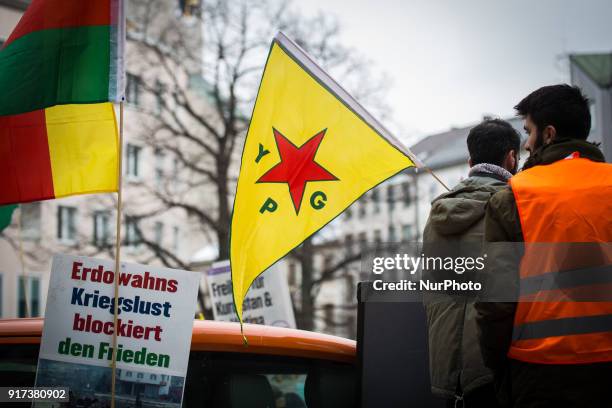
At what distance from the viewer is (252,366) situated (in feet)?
12.6

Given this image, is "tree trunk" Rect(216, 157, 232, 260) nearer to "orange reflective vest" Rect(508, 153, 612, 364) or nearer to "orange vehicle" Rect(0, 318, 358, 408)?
"orange vehicle" Rect(0, 318, 358, 408)

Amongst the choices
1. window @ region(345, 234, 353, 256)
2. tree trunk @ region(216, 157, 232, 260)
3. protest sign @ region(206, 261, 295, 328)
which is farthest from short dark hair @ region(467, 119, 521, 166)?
window @ region(345, 234, 353, 256)

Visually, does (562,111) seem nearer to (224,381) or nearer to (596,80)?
(224,381)

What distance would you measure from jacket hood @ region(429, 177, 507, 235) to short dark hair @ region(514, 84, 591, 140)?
40cm

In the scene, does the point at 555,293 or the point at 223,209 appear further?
the point at 223,209

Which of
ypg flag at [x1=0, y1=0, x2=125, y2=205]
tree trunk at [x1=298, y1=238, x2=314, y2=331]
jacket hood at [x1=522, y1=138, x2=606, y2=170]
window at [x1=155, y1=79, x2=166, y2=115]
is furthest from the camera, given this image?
window at [x1=155, y1=79, x2=166, y2=115]

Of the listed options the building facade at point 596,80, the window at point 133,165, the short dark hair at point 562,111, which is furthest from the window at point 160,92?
the short dark hair at point 562,111

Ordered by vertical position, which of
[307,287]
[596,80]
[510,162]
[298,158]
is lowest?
[510,162]

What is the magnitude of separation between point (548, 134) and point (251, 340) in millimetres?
1682

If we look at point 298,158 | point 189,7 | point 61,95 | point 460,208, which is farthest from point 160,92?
point 460,208

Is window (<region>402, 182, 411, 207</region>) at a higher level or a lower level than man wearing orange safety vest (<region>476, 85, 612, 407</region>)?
higher

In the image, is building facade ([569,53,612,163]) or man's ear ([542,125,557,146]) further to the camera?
building facade ([569,53,612,163])

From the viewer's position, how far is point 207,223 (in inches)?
948

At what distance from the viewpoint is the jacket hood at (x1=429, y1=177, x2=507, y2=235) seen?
10.8ft
